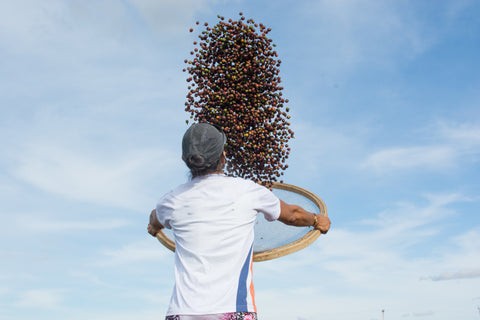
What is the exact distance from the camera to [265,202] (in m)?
3.88

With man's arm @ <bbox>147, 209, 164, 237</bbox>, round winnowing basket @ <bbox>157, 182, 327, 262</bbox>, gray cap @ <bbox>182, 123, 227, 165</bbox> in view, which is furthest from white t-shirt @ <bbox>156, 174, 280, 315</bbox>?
round winnowing basket @ <bbox>157, 182, 327, 262</bbox>

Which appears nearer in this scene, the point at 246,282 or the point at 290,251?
the point at 246,282

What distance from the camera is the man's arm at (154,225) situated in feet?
16.3

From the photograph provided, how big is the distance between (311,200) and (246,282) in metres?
2.64

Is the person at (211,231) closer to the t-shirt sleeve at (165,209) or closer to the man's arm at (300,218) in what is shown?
the t-shirt sleeve at (165,209)

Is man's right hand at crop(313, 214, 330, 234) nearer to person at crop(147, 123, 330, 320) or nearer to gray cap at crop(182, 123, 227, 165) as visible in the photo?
person at crop(147, 123, 330, 320)

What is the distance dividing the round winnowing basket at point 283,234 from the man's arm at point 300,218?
12 cm

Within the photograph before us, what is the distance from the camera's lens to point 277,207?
399cm

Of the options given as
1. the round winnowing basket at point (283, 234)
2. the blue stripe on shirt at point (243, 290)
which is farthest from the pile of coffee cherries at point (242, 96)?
the blue stripe on shirt at point (243, 290)

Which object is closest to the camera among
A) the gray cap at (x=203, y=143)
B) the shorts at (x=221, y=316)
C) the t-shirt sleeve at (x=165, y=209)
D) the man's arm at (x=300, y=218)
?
the shorts at (x=221, y=316)

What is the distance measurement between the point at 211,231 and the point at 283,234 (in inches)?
93.8

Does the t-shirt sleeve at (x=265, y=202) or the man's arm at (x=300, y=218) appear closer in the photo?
the t-shirt sleeve at (x=265, y=202)

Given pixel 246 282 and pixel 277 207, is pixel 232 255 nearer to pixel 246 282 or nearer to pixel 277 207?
pixel 246 282

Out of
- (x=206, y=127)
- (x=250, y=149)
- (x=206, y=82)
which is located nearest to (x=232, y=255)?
(x=206, y=127)
